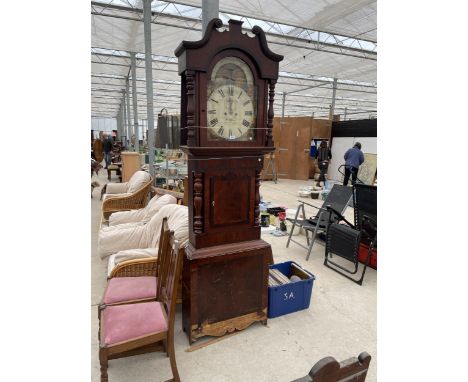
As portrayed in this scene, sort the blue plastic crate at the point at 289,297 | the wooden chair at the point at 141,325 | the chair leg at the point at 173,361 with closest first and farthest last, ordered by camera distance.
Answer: the wooden chair at the point at 141,325 → the chair leg at the point at 173,361 → the blue plastic crate at the point at 289,297

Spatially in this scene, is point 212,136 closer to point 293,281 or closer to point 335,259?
point 293,281

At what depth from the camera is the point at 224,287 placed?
2.19m

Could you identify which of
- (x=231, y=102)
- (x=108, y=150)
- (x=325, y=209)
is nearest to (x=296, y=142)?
(x=325, y=209)

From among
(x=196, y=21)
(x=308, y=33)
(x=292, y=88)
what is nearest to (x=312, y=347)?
(x=196, y=21)

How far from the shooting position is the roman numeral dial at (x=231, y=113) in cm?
196

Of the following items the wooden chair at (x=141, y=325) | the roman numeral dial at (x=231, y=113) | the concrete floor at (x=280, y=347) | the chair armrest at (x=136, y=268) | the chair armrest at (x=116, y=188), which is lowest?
the concrete floor at (x=280, y=347)

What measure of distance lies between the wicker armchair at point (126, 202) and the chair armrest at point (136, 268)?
2.23 metres

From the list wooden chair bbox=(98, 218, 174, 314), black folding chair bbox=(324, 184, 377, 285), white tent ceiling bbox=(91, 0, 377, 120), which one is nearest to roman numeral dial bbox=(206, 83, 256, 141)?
wooden chair bbox=(98, 218, 174, 314)

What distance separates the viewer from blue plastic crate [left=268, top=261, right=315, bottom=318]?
2531 millimetres

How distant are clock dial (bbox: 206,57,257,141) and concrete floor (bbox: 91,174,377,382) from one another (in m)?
Result: 1.52

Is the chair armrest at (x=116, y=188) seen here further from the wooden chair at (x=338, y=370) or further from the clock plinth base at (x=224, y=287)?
the wooden chair at (x=338, y=370)

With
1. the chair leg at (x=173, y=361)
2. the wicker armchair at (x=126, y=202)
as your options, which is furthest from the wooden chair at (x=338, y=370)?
the wicker armchair at (x=126, y=202)

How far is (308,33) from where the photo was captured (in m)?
8.05

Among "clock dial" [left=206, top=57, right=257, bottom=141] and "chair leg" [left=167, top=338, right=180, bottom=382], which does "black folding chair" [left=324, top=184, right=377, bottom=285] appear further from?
"chair leg" [left=167, top=338, right=180, bottom=382]
